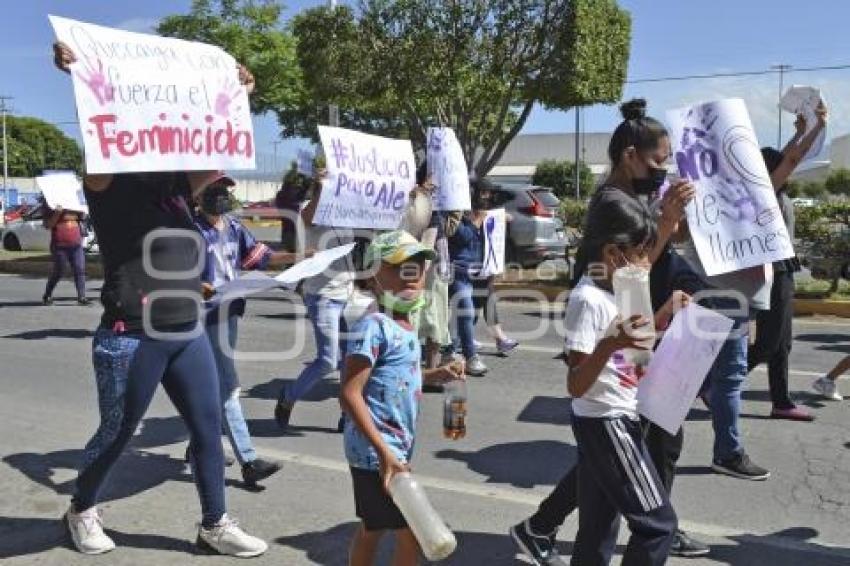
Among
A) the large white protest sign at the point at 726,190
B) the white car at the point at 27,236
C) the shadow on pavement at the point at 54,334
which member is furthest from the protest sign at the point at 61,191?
the white car at the point at 27,236

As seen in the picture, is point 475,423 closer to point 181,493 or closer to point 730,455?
point 730,455

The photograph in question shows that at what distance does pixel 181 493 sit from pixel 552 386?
3.52m

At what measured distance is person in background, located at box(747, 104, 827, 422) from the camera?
4.87 meters

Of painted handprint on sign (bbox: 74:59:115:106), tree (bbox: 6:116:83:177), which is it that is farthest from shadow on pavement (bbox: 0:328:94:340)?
tree (bbox: 6:116:83:177)

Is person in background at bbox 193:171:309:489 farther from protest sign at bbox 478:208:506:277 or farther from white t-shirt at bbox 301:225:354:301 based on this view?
protest sign at bbox 478:208:506:277

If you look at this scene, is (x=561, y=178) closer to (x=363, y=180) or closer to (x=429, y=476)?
(x=363, y=180)

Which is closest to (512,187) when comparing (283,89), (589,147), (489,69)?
(489,69)

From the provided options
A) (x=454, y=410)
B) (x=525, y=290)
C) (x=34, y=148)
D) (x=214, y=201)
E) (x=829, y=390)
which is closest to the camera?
(x=454, y=410)

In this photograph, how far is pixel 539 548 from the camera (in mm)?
3740

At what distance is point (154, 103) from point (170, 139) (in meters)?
0.16

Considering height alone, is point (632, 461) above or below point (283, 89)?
below

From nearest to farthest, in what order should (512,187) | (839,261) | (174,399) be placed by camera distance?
(174,399)
(839,261)
(512,187)

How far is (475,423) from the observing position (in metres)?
6.21

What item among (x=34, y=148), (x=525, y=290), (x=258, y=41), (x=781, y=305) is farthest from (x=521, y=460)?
(x=34, y=148)
